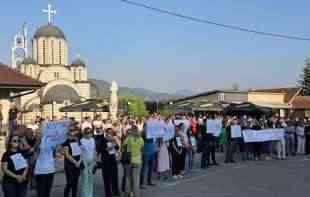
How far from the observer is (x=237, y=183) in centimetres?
1526

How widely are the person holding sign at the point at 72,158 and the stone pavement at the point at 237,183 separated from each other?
2013 mm

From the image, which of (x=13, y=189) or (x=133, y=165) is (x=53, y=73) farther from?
(x=13, y=189)

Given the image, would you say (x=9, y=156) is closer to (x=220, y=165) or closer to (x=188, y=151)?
(x=188, y=151)

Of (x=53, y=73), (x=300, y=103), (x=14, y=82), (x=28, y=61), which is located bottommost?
(x=14, y=82)

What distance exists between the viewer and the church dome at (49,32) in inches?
3789

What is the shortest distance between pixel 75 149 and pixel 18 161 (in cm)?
248

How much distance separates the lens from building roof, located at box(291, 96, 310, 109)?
209ft

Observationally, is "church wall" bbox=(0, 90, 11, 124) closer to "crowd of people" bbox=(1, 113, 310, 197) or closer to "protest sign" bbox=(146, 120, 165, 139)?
"crowd of people" bbox=(1, 113, 310, 197)

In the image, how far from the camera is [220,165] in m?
20.8

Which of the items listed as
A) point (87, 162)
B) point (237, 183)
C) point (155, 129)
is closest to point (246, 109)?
point (237, 183)

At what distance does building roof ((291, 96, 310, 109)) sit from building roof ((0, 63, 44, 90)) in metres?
48.3

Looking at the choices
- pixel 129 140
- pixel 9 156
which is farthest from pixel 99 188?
pixel 9 156

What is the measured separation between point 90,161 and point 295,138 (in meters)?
16.1

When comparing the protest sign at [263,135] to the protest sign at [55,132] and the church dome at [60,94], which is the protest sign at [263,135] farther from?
the church dome at [60,94]
